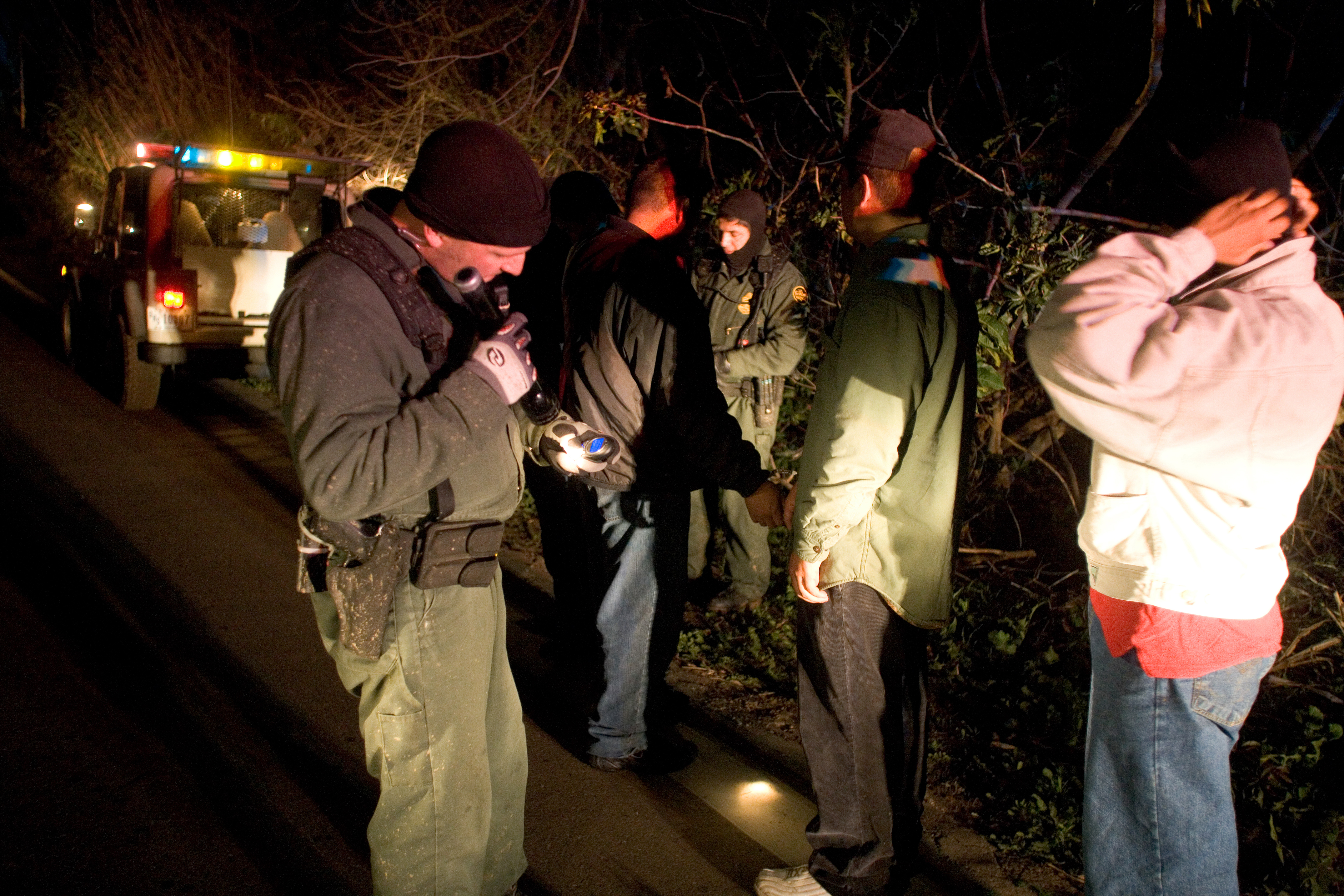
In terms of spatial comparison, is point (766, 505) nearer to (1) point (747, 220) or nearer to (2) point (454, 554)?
(2) point (454, 554)

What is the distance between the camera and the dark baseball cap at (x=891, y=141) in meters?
2.29

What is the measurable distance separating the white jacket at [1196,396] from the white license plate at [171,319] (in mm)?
7976

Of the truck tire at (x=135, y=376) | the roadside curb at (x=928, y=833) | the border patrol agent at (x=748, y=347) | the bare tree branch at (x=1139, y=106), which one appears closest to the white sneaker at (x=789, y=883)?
the roadside curb at (x=928, y=833)

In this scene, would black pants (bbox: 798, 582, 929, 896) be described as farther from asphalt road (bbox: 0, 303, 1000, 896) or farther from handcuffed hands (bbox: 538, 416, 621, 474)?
handcuffed hands (bbox: 538, 416, 621, 474)

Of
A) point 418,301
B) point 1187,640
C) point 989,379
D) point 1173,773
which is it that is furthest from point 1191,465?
point 989,379

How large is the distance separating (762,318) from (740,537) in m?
1.14

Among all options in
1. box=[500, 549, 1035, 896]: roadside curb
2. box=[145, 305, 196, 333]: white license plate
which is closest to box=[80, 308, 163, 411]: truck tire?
box=[145, 305, 196, 333]: white license plate

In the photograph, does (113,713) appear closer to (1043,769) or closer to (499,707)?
(499,707)

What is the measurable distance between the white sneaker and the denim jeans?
2.51 feet

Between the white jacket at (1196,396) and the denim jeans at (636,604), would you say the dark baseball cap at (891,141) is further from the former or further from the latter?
the denim jeans at (636,604)

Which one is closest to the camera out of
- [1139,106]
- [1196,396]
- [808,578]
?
[1196,396]

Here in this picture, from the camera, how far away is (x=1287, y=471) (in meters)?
1.65

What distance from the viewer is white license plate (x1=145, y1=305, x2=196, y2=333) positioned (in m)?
7.76

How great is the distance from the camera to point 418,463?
5.91 feet
